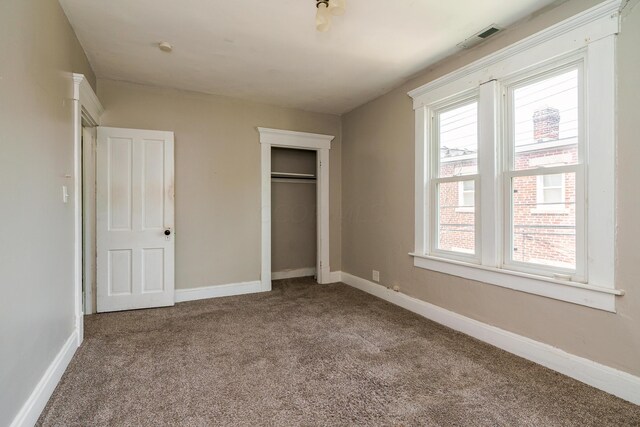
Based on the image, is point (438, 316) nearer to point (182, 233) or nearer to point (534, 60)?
point (534, 60)

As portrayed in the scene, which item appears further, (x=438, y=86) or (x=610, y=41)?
(x=438, y=86)

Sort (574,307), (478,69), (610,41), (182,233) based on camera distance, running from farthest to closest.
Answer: (182,233), (478,69), (574,307), (610,41)

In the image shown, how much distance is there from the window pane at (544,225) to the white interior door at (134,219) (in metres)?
3.54

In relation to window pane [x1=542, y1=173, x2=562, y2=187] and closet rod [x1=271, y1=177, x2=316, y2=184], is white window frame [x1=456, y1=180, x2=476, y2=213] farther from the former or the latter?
closet rod [x1=271, y1=177, x2=316, y2=184]

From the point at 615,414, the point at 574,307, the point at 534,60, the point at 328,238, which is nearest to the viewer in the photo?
the point at 615,414

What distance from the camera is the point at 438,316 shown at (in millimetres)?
3094

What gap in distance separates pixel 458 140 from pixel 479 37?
87cm

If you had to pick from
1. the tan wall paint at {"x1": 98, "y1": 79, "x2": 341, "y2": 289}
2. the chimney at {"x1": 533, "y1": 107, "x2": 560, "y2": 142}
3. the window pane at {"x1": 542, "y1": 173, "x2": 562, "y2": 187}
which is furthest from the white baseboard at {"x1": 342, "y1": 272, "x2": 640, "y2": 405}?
the tan wall paint at {"x1": 98, "y1": 79, "x2": 341, "y2": 289}

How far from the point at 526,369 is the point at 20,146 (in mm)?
3405

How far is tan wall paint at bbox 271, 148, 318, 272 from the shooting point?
5086mm

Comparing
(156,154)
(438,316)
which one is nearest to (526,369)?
(438,316)

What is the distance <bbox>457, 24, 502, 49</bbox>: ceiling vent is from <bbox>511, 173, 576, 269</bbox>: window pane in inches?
47.6

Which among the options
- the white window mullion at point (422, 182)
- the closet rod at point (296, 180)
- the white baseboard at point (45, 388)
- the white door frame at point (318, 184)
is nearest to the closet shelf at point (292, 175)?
the closet rod at point (296, 180)

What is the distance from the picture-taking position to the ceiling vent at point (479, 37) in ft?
8.08
